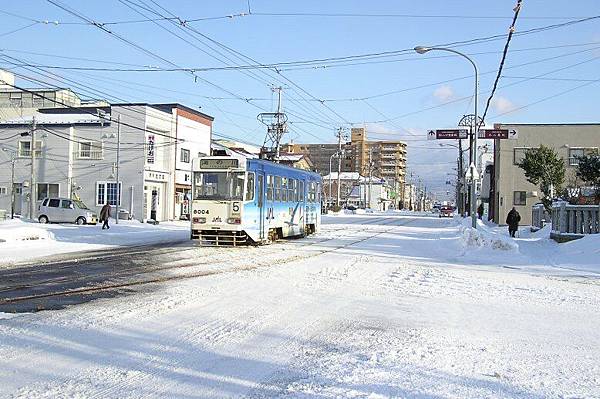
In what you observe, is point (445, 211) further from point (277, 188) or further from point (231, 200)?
point (231, 200)

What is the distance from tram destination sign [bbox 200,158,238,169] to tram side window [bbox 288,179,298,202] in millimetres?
5323

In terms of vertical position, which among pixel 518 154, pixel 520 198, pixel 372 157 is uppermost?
pixel 372 157

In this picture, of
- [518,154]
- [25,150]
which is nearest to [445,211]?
[518,154]

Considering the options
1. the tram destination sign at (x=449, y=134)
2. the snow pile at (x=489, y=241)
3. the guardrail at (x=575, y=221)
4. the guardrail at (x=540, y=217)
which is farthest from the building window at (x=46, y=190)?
the guardrail at (x=575, y=221)

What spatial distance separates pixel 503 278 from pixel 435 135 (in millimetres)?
14013

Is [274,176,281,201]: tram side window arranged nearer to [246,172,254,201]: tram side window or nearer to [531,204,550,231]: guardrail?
[246,172,254,201]: tram side window

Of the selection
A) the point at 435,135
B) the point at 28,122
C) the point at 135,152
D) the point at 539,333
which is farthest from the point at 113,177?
the point at 539,333

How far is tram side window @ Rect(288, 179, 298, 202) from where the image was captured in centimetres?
2817

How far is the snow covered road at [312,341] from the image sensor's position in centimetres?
604

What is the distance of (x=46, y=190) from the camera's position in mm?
A: 50500

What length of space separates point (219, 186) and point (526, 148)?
125 feet

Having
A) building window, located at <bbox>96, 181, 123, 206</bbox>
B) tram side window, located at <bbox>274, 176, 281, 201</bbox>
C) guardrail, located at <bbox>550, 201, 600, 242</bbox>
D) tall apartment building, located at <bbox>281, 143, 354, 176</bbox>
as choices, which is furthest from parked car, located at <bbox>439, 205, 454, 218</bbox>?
tall apartment building, located at <bbox>281, 143, 354, 176</bbox>

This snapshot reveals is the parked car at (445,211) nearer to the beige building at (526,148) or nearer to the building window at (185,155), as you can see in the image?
the beige building at (526,148)

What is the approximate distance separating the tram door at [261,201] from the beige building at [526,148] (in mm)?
34841
